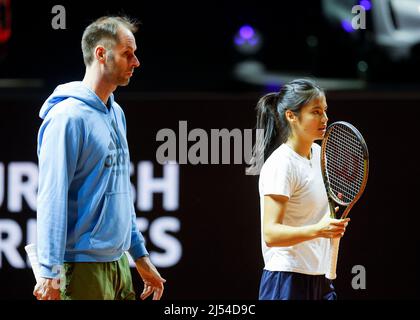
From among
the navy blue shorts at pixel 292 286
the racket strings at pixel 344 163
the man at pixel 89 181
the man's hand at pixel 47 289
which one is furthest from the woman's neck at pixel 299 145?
the man's hand at pixel 47 289

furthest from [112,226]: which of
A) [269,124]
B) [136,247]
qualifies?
[269,124]

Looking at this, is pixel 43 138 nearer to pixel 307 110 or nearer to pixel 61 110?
pixel 61 110

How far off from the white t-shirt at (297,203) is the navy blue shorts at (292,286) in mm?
21

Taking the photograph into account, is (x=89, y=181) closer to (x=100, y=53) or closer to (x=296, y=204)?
(x=100, y=53)

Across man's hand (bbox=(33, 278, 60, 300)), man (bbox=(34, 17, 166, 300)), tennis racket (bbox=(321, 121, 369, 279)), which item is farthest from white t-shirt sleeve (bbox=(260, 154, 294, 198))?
man's hand (bbox=(33, 278, 60, 300))

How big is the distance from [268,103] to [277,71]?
7.83ft

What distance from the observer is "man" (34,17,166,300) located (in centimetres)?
290

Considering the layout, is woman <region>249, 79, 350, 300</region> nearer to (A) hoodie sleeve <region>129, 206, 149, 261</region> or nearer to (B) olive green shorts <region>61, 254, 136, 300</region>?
(A) hoodie sleeve <region>129, 206, 149, 261</region>

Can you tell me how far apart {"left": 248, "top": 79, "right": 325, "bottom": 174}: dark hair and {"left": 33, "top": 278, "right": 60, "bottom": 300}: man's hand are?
3.19ft

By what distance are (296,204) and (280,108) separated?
38 centimetres

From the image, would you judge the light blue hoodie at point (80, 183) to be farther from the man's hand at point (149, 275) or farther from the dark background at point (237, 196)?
the dark background at point (237, 196)
